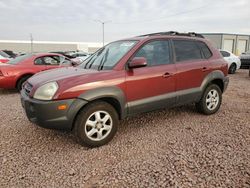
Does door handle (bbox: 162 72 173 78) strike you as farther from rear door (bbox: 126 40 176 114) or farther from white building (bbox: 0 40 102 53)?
white building (bbox: 0 40 102 53)

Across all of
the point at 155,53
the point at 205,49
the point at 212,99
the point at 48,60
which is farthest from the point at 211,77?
the point at 48,60

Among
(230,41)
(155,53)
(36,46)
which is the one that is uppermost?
(230,41)

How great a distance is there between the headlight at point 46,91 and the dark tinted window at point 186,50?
2307 mm

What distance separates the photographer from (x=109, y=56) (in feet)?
13.0

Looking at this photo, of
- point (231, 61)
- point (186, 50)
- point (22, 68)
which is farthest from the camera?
point (231, 61)

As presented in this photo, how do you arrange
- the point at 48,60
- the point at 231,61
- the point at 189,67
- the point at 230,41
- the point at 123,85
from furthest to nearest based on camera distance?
the point at 230,41 → the point at 231,61 → the point at 48,60 → the point at 189,67 → the point at 123,85

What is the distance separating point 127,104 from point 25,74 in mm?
4830

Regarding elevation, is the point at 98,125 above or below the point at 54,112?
below

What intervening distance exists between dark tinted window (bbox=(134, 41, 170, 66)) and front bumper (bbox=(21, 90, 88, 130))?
4.45 feet

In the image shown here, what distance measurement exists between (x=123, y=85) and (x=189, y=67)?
5.08ft

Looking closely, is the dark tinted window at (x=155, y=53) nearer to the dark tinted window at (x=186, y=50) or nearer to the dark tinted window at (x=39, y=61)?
the dark tinted window at (x=186, y=50)

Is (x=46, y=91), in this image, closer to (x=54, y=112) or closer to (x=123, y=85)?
(x=54, y=112)

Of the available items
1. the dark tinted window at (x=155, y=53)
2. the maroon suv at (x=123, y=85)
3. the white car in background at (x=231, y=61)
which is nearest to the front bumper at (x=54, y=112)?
the maroon suv at (x=123, y=85)

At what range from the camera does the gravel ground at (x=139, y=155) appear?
2.59 metres
